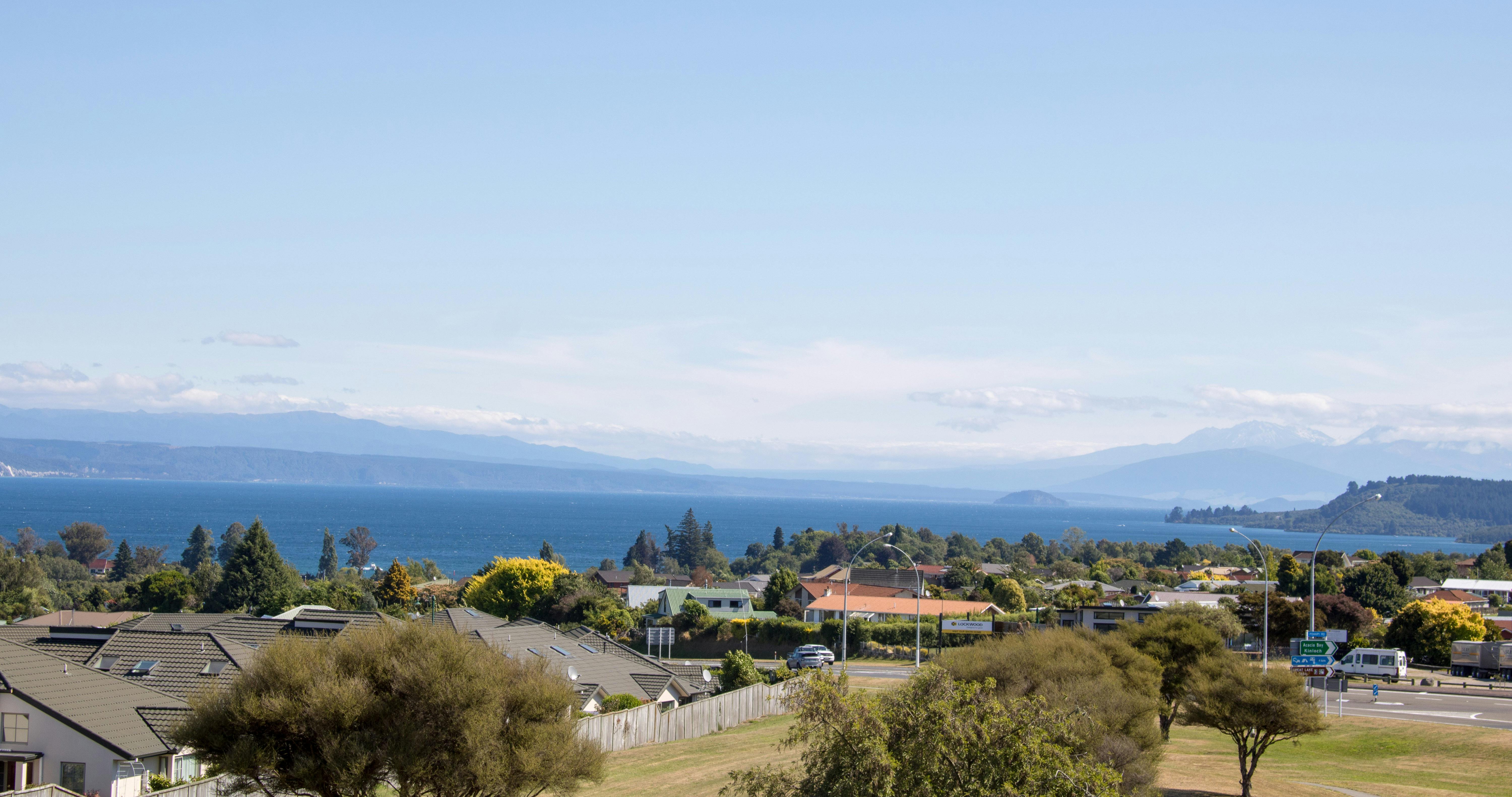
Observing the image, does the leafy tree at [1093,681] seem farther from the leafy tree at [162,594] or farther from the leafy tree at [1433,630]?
the leafy tree at [162,594]

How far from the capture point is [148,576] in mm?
98750

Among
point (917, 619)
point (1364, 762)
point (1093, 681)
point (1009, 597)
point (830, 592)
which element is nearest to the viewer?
point (1093, 681)

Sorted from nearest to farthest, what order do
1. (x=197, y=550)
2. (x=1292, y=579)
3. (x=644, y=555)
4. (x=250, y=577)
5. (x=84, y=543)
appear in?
(x=250, y=577)
(x=1292, y=579)
(x=197, y=550)
(x=84, y=543)
(x=644, y=555)

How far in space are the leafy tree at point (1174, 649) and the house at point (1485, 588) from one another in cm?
8375

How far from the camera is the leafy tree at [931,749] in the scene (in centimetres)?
1522

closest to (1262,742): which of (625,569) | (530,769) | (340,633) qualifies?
(530,769)

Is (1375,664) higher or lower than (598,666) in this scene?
lower

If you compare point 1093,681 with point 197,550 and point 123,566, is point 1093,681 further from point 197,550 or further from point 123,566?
point 197,550

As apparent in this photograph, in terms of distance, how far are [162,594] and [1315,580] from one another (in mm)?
86247

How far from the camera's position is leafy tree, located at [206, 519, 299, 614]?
299 ft

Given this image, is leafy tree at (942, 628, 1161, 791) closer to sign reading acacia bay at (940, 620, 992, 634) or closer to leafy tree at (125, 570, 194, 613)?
sign reading acacia bay at (940, 620, 992, 634)

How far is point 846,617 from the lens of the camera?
61.5m

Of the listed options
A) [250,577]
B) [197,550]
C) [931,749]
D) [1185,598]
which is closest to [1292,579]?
[1185,598]

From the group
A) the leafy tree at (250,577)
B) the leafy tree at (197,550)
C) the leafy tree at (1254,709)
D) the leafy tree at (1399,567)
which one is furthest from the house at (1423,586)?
the leafy tree at (197,550)
